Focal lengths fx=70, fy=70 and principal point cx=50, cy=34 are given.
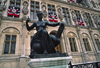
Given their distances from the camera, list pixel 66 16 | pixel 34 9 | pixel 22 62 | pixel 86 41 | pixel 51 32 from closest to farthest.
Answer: pixel 22 62
pixel 34 9
pixel 51 32
pixel 86 41
pixel 66 16

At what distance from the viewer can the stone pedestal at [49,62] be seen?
→ 2.21 metres

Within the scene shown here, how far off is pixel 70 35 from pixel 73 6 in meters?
7.35

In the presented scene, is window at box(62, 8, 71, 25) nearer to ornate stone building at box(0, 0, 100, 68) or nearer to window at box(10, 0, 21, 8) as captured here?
ornate stone building at box(0, 0, 100, 68)

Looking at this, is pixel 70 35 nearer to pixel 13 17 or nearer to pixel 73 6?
pixel 73 6

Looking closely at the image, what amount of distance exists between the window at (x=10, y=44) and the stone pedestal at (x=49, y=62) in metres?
7.23

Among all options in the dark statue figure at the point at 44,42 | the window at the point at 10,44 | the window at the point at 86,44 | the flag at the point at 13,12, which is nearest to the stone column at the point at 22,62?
the window at the point at 10,44

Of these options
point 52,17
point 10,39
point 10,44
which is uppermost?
point 52,17

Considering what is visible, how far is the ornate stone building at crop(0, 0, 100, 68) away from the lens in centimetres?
818

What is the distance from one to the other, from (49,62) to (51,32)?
9.64 m

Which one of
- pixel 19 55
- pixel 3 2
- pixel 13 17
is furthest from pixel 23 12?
pixel 19 55

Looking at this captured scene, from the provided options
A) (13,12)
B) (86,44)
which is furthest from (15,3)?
(86,44)

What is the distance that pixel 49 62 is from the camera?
2.31m

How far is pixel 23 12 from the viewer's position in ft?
34.1

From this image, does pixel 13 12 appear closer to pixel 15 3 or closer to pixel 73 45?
pixel 15 3
